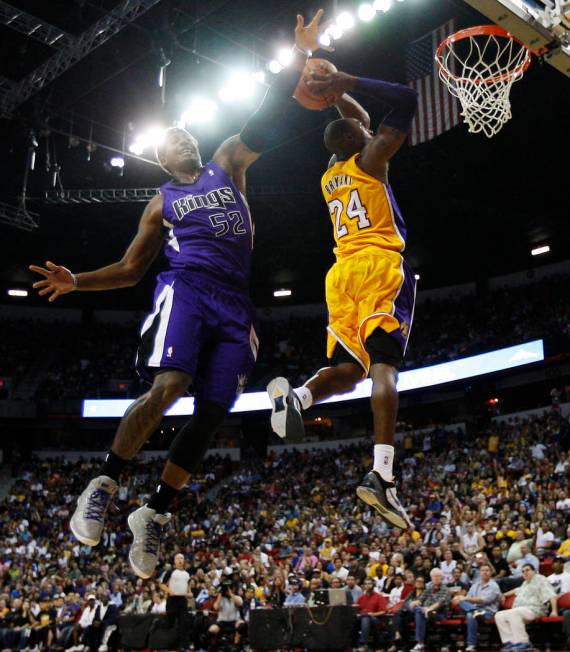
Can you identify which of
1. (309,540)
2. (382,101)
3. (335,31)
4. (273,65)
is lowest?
(309,540)

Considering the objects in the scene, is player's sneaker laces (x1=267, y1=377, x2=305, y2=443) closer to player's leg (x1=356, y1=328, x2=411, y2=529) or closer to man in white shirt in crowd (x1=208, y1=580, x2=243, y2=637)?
player's leg (x1=356, y1=328, x2=411, y2=529)

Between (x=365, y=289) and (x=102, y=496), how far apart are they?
5.91 feet

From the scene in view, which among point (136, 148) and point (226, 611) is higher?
point (136, 148)

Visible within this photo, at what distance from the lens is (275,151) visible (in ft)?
66.0

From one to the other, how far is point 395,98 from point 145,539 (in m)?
2.60

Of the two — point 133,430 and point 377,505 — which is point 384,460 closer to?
point 377,505

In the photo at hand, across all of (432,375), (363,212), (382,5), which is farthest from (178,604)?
(432,375)

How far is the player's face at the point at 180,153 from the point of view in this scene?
440 cm

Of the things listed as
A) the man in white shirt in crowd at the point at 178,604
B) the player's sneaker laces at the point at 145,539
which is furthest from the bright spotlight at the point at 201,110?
the player's sneaker laces at the point at 145,539

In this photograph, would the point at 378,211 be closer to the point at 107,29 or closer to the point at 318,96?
the point at 318,96

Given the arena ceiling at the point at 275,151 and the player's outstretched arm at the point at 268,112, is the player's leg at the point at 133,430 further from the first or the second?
the arena ceiling at the point at 275,151

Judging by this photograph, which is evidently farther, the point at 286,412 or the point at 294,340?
the point at 294,340

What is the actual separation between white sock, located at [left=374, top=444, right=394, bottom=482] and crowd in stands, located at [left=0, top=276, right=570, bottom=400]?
18934 mm

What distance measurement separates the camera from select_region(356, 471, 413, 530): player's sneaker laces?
3.71m
